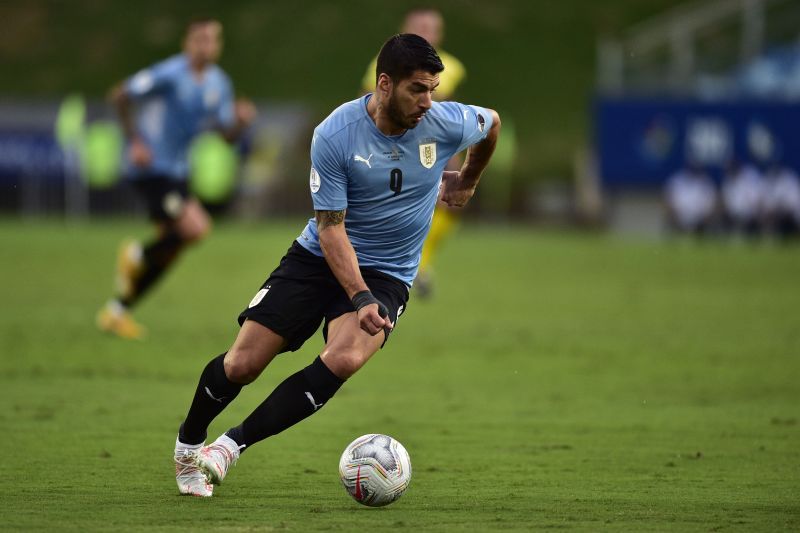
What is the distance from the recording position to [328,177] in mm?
6492

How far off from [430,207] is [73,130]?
110ft

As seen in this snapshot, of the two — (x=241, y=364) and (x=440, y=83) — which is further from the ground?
(x=241, y=364)

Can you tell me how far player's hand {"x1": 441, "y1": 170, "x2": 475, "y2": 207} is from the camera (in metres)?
7.39

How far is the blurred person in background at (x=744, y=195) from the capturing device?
3322cm

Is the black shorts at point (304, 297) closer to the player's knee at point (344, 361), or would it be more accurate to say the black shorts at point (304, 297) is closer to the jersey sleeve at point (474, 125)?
the player's knee at point (344, 361)

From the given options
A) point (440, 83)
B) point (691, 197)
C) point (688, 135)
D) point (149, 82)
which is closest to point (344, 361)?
point (149, 82)

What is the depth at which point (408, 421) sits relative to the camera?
29.7 ft

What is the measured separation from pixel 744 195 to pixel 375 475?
92.5ft

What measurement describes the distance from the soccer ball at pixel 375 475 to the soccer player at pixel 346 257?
1.20 ft

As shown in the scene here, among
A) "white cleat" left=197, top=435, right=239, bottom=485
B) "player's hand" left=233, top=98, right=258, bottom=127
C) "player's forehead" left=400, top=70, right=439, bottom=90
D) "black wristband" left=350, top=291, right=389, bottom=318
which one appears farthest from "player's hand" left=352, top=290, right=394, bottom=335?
"player's hand" left=233, top=98, right=258, bottom=127

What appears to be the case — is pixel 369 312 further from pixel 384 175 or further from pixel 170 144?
pixel 170 144

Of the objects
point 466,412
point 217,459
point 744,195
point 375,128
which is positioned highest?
point 375,128

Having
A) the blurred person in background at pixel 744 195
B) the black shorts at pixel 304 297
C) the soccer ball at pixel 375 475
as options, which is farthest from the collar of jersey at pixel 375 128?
the blurred person in background at pixel 744 195

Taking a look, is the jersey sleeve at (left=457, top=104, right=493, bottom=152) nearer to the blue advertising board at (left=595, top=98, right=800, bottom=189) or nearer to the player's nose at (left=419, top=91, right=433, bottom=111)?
the player's nose at (left=419, top=91, right=433, bottom=111)
